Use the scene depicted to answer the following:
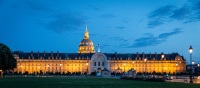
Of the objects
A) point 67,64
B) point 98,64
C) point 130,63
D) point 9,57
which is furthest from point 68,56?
point 9,57

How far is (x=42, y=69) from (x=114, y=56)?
3577cm

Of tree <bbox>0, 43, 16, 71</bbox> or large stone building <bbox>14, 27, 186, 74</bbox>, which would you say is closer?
tree <bbox>0, 43, 16, 71</bbox>

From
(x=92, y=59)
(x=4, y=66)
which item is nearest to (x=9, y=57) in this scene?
(x=4, y=66)

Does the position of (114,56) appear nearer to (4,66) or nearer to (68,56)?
(68,56)

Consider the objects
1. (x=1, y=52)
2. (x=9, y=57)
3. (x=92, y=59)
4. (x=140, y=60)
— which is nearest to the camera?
(x=1, y=52)

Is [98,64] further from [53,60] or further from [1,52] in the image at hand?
[1,52]

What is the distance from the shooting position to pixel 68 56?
198 m

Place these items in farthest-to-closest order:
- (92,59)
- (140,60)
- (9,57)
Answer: (140,60)
(92,59)
(9,57)

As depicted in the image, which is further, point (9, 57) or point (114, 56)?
point (114, 56)

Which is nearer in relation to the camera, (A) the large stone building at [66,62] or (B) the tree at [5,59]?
(B) the tree at [5,59]

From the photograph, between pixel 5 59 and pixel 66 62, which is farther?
pixel 66 62

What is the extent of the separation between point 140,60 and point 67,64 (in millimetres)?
36095

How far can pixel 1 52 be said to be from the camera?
8631 centimetres

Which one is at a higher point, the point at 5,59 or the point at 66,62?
the point at 66,62
